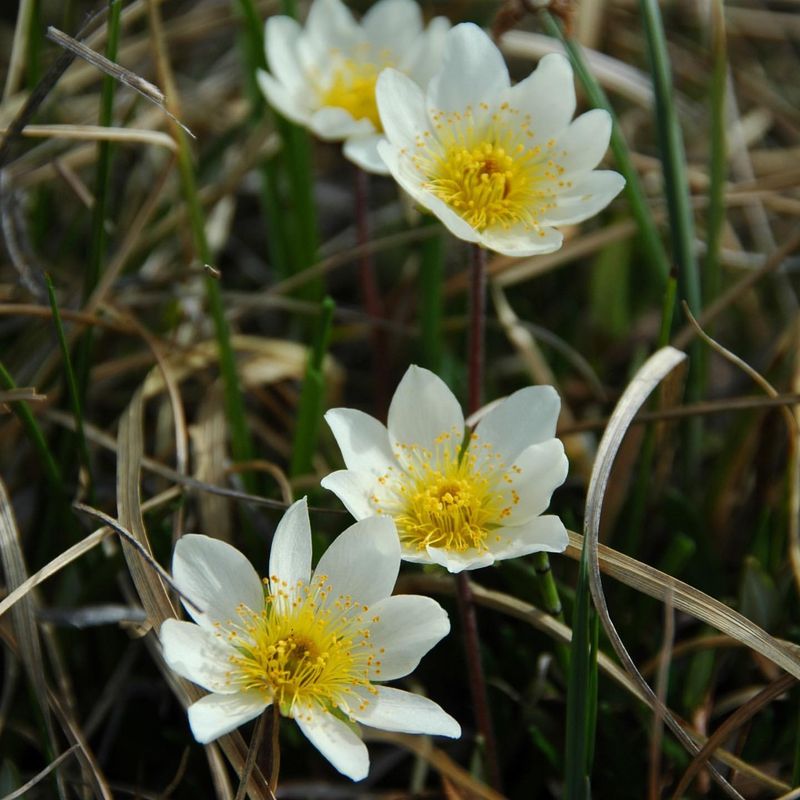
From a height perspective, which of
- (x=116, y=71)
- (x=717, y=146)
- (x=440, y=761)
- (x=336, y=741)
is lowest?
(x=440, y=761)

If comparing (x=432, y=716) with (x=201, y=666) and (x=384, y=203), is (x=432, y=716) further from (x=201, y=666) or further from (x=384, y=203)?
(x=384, y=203)

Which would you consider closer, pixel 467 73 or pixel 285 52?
pixel 467 73

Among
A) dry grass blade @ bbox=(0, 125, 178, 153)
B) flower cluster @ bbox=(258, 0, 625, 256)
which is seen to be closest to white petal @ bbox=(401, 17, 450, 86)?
flower cluster @ bbox=(258, 0, 625, 256)

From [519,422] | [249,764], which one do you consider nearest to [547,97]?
[519,422]

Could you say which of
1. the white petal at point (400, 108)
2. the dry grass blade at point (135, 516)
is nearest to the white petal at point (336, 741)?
the dry grass blade at point (135, 516)

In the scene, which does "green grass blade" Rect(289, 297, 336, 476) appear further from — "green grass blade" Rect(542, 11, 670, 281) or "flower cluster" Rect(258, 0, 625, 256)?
"green grass blade" Rect(542, 11, 670, 281)

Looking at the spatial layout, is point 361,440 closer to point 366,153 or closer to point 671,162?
point 366,153

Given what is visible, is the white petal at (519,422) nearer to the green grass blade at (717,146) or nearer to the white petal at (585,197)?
the white petal at (585,197)
